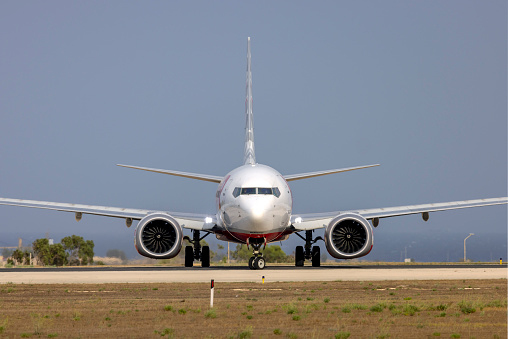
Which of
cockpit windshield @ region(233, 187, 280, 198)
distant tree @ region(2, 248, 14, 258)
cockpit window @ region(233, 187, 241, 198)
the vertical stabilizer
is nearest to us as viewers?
cockpit windshield @ region(233, 187, 280, 198)

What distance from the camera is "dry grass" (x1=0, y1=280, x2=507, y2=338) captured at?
694 inches

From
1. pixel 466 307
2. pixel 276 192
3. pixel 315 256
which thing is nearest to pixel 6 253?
pixel 315 256

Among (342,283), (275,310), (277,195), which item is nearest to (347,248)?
(277,195)

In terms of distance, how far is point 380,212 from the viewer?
43312mm

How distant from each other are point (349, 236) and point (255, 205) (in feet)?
17.0

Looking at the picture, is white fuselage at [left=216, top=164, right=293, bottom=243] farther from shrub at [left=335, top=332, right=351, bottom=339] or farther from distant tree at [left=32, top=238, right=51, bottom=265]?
distant tree at [left=32, top=238, right=51, bottom=265]

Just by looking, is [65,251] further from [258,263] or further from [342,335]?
[342,335]

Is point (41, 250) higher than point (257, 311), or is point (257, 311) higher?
point (41, 250)

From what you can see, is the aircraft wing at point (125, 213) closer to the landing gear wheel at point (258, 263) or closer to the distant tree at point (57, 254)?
the landing gear wheel at point (258, 263)

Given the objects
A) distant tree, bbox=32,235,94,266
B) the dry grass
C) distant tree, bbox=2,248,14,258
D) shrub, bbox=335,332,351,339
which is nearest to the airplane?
the dry grass

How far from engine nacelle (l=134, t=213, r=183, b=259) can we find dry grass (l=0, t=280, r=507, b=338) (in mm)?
11388

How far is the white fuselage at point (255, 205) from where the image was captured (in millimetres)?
37719

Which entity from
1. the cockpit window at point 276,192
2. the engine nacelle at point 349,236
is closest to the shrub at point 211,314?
the cockpit window at point 276,192

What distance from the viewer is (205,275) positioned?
34.4 m
